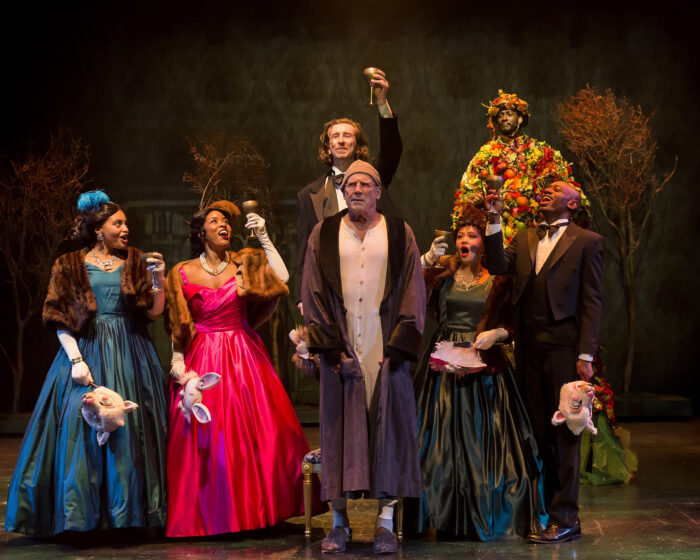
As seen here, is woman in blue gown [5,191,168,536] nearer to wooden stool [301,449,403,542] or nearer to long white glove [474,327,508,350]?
wooden stool [301,449,403,542]

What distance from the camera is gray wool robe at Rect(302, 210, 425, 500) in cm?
402

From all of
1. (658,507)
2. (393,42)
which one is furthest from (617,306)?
(658,507)

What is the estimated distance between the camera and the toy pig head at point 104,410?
13.9 feet

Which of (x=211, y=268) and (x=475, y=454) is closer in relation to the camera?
(x=475, y=454)

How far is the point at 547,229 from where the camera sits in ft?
15.0

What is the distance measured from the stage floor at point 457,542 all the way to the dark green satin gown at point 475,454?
0.35ft

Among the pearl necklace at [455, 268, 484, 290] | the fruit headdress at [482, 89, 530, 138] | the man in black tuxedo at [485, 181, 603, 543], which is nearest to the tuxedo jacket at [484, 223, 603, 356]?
the man in black tuxedo at [485, 181, 603, 543]

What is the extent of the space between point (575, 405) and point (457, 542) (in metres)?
0.76

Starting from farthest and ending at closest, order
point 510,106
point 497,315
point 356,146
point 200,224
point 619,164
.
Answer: point 619,164 < point 510,106 < point 356,146 < point 200,224 < point 497,315

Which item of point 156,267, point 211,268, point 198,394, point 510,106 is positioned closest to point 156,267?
point 156,267

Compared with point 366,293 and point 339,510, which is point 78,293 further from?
point 339,510

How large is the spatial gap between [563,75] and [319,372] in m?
5.21

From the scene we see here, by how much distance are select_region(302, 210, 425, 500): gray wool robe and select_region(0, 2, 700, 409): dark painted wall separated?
15.1 ft

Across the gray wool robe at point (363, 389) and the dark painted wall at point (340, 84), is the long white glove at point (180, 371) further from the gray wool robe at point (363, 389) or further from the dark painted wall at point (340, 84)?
the dark painted wall at point (340, 84)
